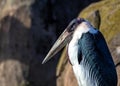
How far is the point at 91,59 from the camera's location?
589cm

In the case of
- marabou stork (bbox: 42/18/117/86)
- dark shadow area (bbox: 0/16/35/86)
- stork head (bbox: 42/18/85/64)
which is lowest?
marabou stork (bbox: 42/18/117/86)

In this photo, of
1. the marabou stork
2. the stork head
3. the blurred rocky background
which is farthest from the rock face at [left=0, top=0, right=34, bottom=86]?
the marabou stork

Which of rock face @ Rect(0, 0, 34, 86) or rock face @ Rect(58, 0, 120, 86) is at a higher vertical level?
rock face @ Rect(0, 0, 34, 86)

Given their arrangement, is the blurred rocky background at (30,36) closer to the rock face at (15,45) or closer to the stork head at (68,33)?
the rock face at (15,45)

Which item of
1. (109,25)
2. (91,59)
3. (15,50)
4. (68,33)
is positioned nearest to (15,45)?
(15,50)

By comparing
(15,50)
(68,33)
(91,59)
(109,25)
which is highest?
(15,50)

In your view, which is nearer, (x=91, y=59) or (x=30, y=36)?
(x=91, y=59)

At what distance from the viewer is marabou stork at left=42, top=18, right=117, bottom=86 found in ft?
19.2

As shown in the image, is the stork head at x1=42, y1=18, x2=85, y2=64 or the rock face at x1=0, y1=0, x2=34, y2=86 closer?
the stork head at x1=42, y1=18, x2=85, y2=64

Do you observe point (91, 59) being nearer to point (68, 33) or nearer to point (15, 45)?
point (68, 33)

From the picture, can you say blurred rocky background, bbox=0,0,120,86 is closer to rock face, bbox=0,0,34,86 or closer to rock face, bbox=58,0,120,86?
rock face, bbox=0,0,34,86

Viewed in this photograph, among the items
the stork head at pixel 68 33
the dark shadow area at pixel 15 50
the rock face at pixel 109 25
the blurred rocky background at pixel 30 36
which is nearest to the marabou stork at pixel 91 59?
the stork head at pixel 68 33

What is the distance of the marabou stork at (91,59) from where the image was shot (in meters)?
5.87

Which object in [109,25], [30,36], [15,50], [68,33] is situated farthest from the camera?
[15,50]
